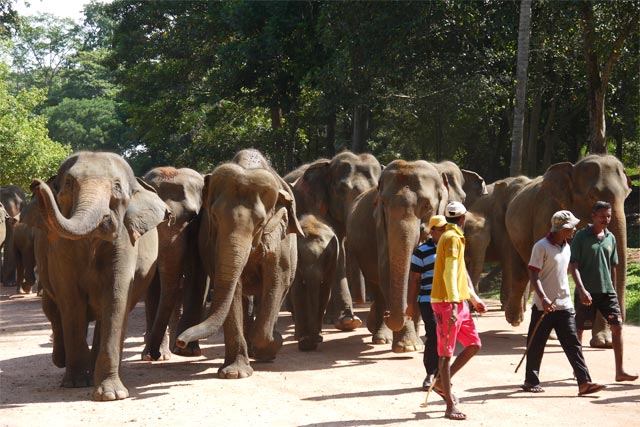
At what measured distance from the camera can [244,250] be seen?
8.64 meters

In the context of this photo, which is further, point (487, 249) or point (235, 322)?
point (487, 249)

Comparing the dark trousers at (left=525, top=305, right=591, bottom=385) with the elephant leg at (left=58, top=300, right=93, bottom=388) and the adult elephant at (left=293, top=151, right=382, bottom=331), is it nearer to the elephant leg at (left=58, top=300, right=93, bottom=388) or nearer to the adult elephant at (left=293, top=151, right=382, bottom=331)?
the elephant leg at (left=58, top=300, right=93, bottom=388)

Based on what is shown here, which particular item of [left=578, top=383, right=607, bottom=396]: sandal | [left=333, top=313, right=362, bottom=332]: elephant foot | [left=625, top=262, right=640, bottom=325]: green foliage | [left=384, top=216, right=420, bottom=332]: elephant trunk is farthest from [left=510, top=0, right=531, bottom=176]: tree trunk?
Result: [left=578, top=383, right=607, bottom=396]: sandal

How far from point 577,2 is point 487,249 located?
665 cm

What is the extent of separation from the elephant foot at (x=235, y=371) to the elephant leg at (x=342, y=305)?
11.1 ft

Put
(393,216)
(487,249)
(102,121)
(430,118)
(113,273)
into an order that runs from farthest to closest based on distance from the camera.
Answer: (102,121)
(430,118)
(487,249)
(393,216)
(113,273)

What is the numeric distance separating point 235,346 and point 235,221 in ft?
4.12

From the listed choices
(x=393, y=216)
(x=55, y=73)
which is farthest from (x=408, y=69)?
(x=55, y=73)

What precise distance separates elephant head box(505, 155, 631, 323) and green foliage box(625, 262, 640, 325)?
2.48 m

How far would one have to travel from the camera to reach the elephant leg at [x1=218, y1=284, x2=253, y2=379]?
8977 millimetres

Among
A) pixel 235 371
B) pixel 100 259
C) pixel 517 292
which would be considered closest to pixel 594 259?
pixel 235 371

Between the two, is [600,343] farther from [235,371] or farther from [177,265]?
[177,265]

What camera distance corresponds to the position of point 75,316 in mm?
8422

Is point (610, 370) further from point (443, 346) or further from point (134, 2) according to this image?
point (134, 2)
